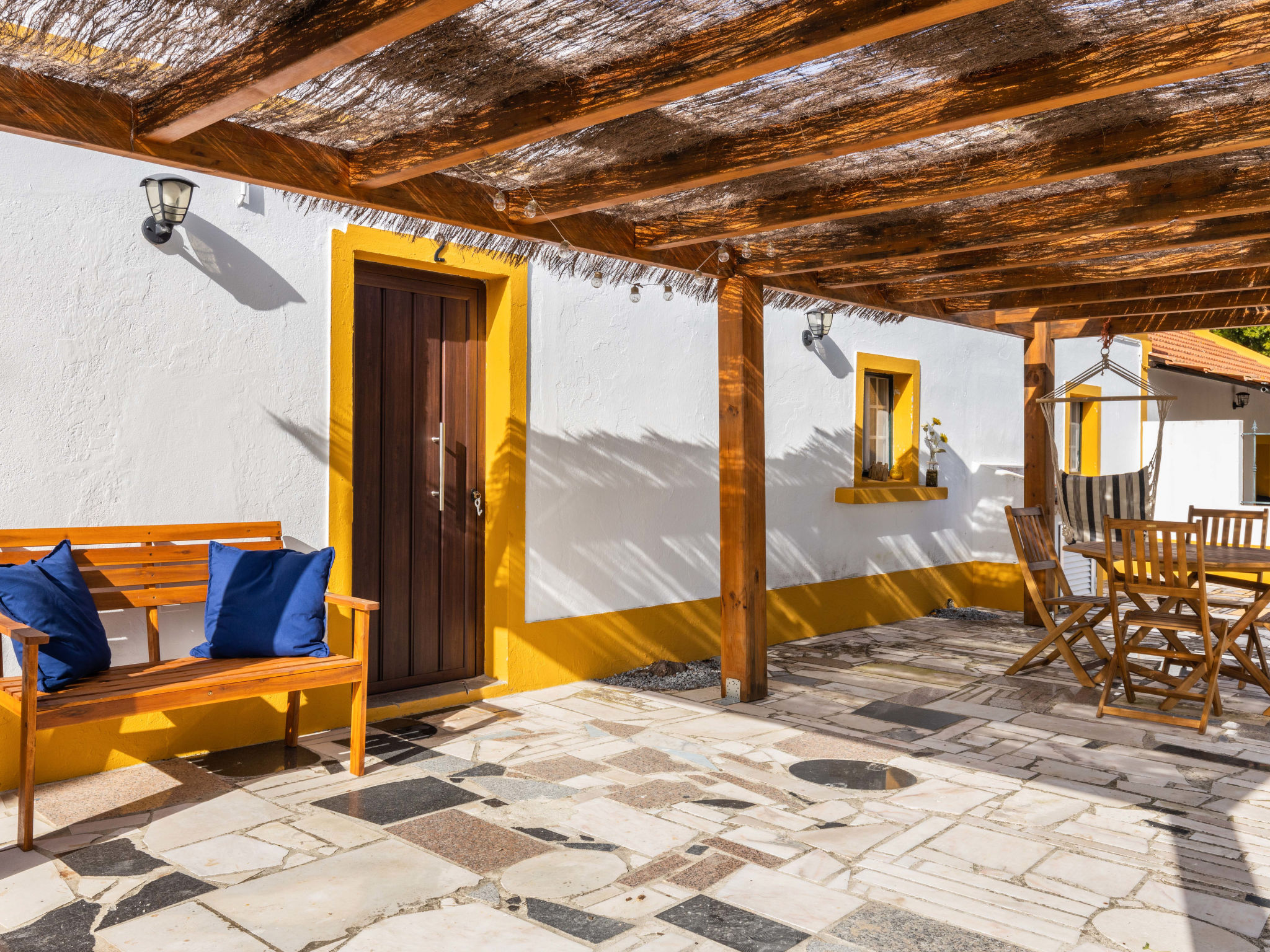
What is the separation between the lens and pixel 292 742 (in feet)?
14.6

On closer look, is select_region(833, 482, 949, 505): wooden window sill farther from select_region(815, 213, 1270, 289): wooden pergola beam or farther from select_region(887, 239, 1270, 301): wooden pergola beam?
select_region(815, 213, 1270, 289): wooden pergola beam

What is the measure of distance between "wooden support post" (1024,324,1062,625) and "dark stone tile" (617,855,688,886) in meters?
5.69

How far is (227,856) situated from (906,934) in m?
2.09

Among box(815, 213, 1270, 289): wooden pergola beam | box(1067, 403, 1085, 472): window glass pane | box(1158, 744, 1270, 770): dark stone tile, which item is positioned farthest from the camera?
box(1067, 403, 1085, 472): window glass pane

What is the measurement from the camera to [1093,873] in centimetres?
308

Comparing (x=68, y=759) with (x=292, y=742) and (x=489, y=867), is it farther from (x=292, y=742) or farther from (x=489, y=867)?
(x=489, y=867)

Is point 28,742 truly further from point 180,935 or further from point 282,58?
point 282,58

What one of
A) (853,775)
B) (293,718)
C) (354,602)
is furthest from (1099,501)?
(293,718)

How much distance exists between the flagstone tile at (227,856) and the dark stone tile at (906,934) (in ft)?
5.79

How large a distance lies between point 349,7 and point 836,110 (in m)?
1.64

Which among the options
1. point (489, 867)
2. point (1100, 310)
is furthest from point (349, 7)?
point (1100, 310)

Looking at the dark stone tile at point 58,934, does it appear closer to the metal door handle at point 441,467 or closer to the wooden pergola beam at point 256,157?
the wooden pergola beam at point 256,157

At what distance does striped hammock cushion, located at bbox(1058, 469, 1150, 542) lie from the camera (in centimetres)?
696

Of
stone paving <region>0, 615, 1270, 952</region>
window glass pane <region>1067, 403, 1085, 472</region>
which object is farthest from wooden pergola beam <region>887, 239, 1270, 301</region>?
window glass pane <region>1067, 403, 1085, 472</region>
